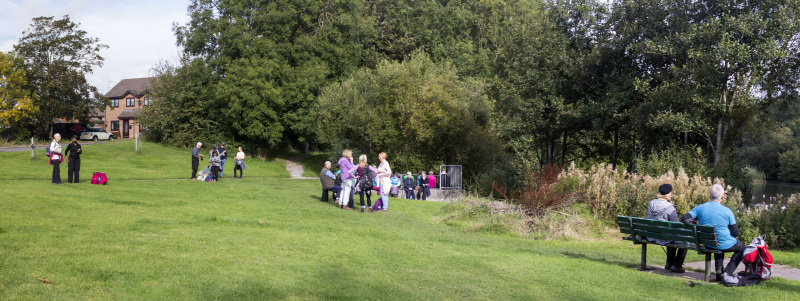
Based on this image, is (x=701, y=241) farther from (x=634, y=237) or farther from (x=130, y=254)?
(x=130, y=254)

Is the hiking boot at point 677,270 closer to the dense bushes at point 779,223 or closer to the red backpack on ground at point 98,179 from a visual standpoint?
the dense bushes at point 779,223

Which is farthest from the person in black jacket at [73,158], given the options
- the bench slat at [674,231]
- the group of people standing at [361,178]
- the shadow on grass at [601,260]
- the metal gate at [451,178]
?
the bench slat at [674,231]

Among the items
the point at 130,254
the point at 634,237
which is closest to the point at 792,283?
the point at 634,237

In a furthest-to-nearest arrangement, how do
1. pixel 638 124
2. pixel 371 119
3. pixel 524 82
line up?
pixel 371 119, pixel 524 82, pixel 638 124

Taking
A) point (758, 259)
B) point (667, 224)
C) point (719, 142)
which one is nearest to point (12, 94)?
point (719, 142)

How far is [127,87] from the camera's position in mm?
85125

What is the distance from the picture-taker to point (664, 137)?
2773cm

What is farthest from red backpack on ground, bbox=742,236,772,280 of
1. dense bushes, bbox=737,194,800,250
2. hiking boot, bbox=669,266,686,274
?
dense bushes, bbox=737,194,800,250

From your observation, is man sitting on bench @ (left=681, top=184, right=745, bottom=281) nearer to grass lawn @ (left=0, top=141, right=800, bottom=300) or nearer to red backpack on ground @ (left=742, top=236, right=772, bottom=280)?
red backpack on ground @ (left=742, top=236, right=772, bottom=280)

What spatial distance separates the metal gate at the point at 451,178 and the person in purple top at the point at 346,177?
1307 cm

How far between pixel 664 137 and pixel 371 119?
53.3 ft

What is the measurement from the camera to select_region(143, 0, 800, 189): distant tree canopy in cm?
2400

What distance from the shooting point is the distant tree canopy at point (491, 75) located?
24000 millimetres

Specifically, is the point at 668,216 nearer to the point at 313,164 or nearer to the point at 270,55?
the point at 270,55
